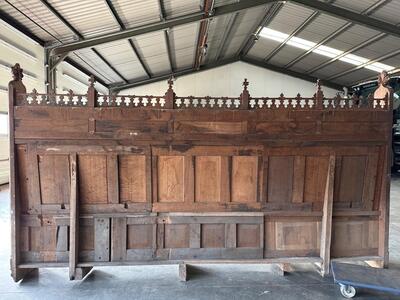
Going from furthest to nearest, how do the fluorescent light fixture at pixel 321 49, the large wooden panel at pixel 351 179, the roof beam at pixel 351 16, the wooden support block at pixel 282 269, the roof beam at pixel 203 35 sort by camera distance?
the fluorescent light fixture at pixel 321 49, the roof beam at pixel 351 16, the roof beam at pixel 203 35, the wooden support block at pixel 282 269, the large wooden panel at pixel 351 179

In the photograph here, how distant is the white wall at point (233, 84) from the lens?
49.3ft

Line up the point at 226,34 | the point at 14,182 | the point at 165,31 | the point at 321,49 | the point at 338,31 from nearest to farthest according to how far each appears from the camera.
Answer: the point at 14,182, the point at 165,31, the point at 338,31, the point at 226,34, the point at 321,49

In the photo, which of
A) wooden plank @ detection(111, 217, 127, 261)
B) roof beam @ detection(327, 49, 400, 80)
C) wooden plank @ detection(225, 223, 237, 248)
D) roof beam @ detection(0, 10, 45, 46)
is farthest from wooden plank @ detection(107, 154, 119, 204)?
roof beam @ detection(327, 49, 400, 80)

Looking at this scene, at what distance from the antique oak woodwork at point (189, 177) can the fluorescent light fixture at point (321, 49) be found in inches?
334

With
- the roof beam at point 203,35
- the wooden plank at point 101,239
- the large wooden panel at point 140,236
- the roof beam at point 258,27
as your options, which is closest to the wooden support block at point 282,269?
the large wooden panel at point 140,236

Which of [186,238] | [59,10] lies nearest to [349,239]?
[186,238]

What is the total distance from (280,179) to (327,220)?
58cm

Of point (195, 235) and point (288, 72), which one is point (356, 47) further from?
point (195, 235)

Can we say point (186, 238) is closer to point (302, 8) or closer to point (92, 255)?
point (92, 255)

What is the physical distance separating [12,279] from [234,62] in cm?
1411

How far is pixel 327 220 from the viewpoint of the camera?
115 inches


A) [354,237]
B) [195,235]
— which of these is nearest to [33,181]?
[195,235]

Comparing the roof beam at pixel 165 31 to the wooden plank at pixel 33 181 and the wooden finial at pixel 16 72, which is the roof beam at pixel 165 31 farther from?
the wooden plank at pixel 33 181

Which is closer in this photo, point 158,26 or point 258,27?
point 158,26
